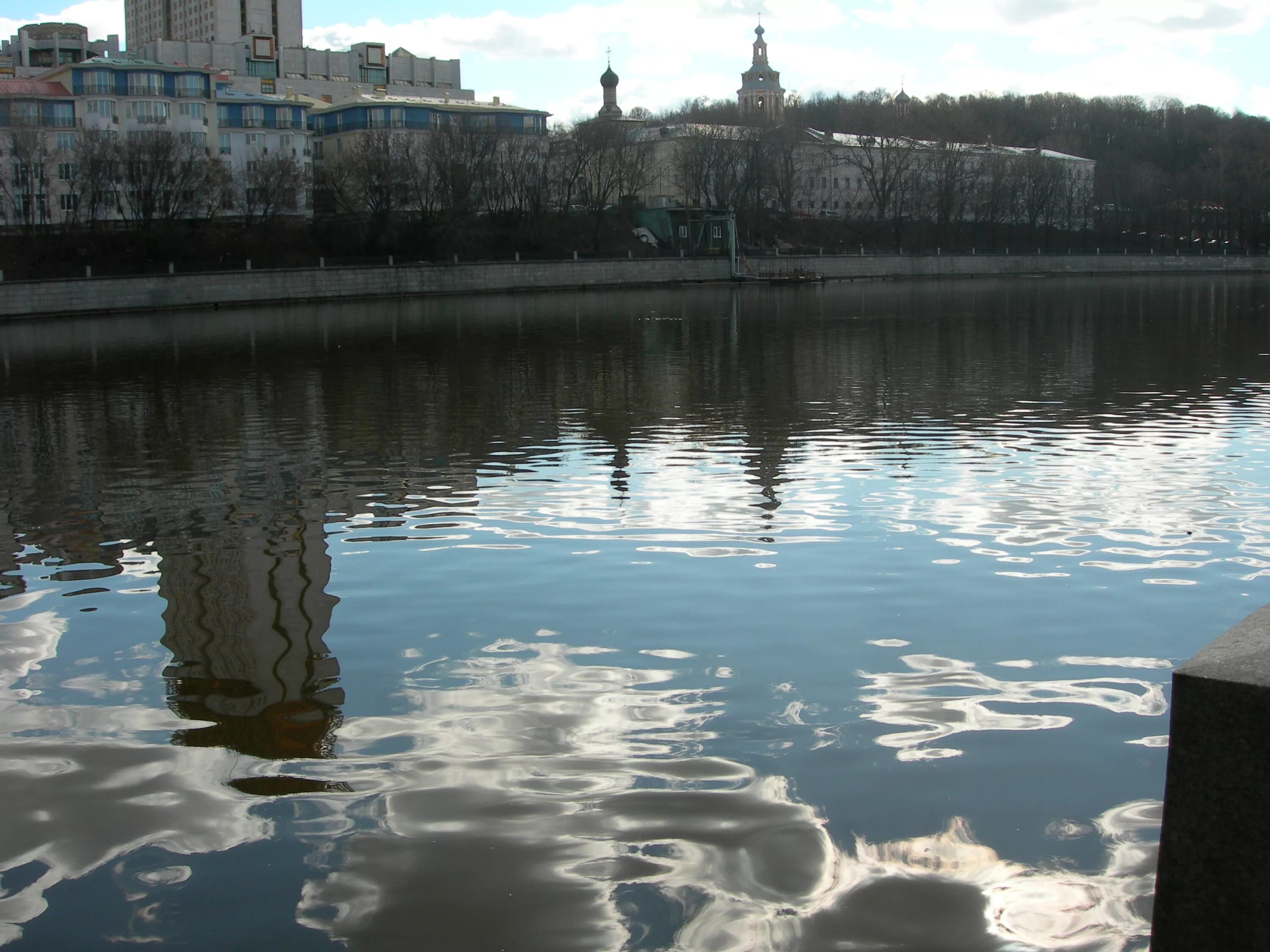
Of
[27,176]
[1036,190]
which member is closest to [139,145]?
[27,176]

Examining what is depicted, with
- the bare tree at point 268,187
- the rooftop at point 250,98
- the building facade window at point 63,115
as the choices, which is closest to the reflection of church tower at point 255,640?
the bare tree at point 268,187

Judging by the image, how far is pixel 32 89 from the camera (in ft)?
246

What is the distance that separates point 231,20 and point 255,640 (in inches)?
5319

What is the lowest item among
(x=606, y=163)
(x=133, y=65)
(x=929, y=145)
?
(x=606, y=163)

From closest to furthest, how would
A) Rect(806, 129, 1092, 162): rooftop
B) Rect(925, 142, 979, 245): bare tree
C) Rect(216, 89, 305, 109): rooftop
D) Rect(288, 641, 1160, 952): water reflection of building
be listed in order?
1. Rect(288, 641, 1160, 952): water reflection of building
2. Rect(216, 89, 305, 109): rooftop
3. Rect(925, 142, 979, 245): bare tree
4. Rect(806, 129, 1092, 162): rooftop

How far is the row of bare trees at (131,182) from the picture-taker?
63438 mm

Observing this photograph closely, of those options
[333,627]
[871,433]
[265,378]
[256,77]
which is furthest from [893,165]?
[333,627]

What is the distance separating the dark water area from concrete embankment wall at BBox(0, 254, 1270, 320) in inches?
1540

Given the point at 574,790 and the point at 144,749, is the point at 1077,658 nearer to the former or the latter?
the point at 574,790

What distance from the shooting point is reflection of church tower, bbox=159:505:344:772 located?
5570mm

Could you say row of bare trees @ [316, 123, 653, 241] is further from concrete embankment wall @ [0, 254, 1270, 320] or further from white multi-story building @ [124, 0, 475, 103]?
white multi-story building @ [124, 0, 475, 103]

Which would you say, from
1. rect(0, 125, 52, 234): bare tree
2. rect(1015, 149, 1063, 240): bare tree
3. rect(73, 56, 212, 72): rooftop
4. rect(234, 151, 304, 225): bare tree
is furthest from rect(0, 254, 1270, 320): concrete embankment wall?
rect(73, 56, 212, 72): rooftop

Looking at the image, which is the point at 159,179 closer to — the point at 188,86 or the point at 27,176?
the point at 27,176

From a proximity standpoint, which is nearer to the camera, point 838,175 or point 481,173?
point 481,173
